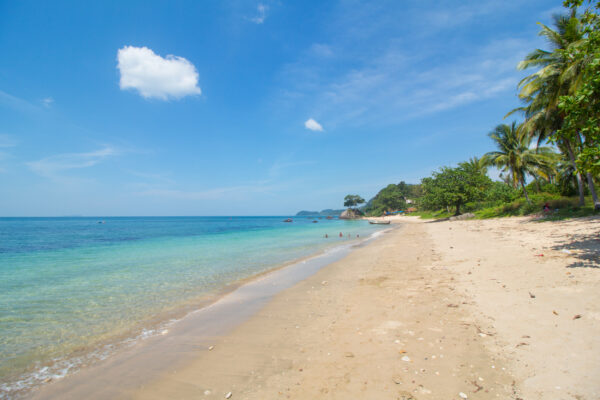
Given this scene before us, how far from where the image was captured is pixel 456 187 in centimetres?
4000

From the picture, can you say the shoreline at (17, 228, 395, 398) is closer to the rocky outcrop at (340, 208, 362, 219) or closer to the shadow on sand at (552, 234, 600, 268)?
the shadow on sand at (552, 234, 600, 268)

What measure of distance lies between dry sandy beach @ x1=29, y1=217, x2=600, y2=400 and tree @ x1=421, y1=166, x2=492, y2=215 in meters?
35.9

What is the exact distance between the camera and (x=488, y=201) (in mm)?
40750

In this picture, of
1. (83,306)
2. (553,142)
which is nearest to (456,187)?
(553,142)

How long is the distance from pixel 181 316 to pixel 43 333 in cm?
309

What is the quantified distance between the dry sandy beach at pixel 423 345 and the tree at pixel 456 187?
118 feet

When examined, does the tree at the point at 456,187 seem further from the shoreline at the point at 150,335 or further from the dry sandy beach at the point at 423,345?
the shoreline at the point at 150,335

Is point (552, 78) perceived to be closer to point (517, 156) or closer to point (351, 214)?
point (517, 156)

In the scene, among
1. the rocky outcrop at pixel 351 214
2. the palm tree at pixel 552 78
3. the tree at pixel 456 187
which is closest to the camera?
the palm tree at pixel 552 78

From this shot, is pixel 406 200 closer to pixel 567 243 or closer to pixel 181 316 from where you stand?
pixel 567 243

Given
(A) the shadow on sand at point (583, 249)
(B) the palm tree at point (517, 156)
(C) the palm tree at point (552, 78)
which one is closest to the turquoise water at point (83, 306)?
(A) the shadow on sand at point (583, 249)

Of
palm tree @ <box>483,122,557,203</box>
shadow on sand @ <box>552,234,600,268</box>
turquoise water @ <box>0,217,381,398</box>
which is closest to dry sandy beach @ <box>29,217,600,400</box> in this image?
shadow on sand @ <box>552,234,600,268</box>

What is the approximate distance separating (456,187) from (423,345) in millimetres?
42754

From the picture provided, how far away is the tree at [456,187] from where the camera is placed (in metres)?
39.8
